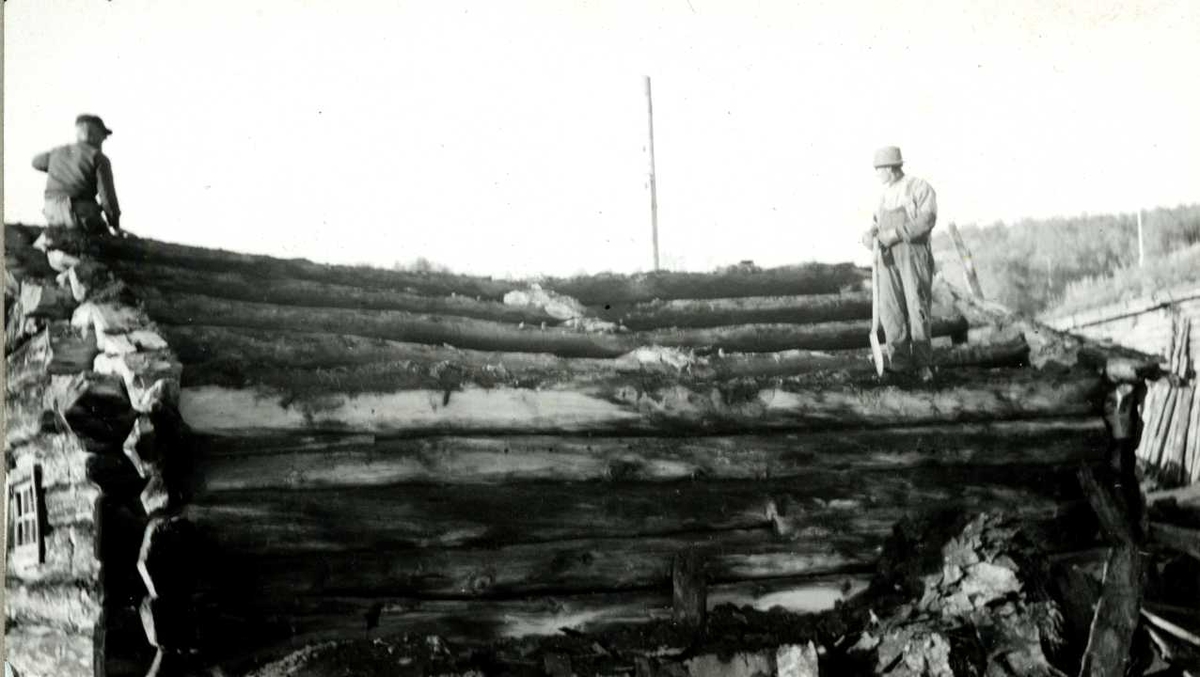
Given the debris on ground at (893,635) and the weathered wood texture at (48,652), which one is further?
the weathered wood texture at (48,652)

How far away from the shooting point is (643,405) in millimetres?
5746

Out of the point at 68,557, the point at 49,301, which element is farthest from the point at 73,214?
the point at 68,557

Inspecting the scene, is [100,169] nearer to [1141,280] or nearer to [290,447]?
[290,447]

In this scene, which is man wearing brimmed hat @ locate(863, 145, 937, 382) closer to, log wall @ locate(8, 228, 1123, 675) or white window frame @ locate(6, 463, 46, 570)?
log wall @ locate(8, 228, 1123, 675)

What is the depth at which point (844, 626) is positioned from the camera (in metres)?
5.86

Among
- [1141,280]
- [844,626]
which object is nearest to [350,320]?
[844,626]

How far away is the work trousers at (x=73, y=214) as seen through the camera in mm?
6719

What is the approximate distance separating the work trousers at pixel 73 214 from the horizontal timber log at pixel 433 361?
1.79 metres

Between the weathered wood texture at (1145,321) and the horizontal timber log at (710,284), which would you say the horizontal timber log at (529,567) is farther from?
the weathered wood texture at (1145,321)

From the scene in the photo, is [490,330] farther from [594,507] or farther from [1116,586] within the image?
[1116,586]

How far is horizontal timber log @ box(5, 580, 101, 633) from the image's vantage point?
17.4 ft

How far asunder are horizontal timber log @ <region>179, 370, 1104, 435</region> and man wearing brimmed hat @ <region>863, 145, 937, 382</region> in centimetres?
Result: 30

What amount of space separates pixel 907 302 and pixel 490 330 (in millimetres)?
2825

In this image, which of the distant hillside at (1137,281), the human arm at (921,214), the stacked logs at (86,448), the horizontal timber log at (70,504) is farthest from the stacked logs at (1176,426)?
the horizontal timber log at (70,504)
